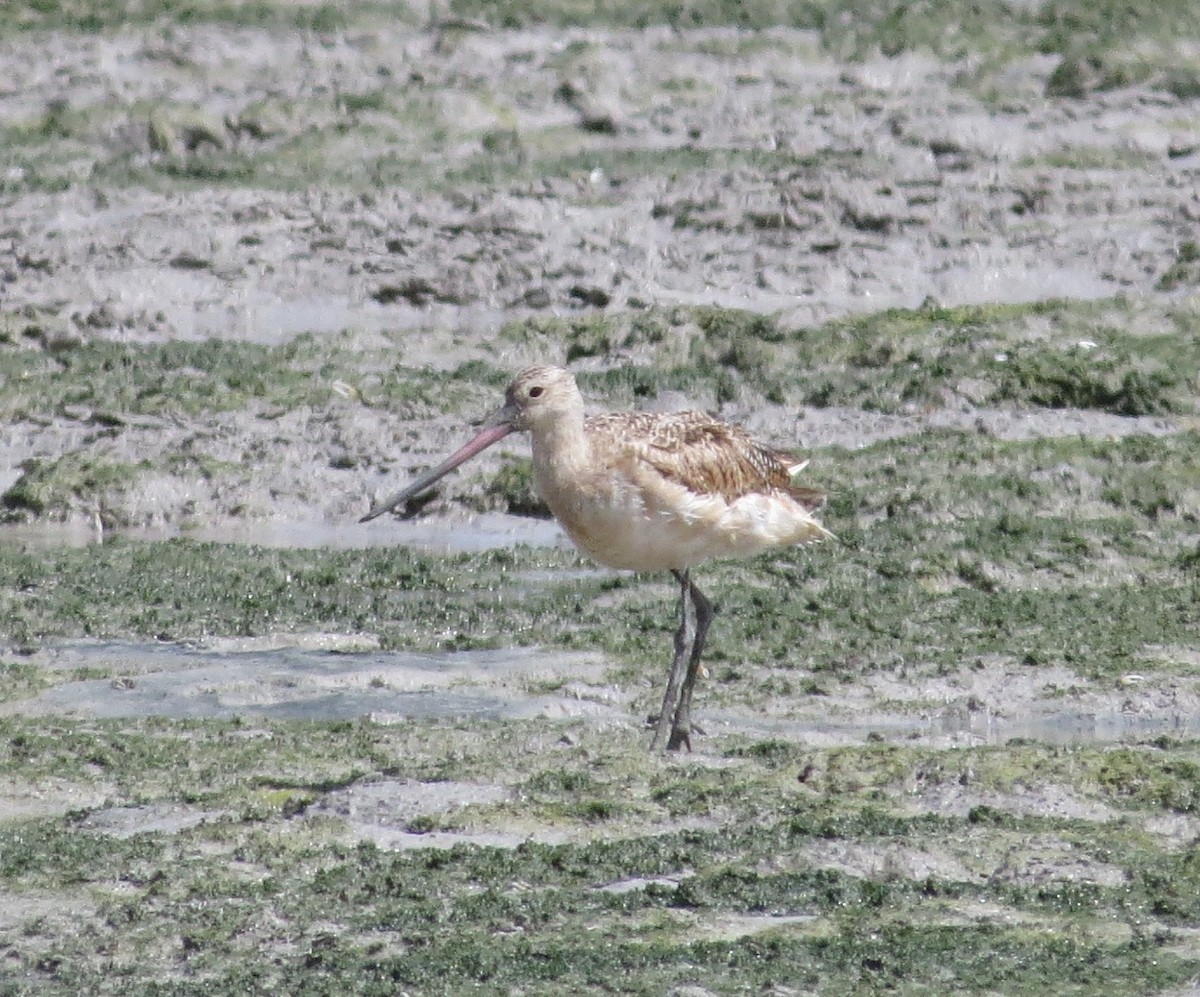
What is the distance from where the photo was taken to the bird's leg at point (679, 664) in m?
7.00

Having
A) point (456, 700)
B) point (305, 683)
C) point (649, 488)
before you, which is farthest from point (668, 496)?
point (305, 683)

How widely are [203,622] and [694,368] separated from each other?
11.9ft

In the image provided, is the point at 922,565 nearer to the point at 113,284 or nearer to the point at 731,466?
the point at 731,466

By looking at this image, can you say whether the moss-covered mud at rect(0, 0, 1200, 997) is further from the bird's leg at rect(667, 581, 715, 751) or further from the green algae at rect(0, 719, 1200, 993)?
the bird's leg at rect(667, 581, 715, 751)

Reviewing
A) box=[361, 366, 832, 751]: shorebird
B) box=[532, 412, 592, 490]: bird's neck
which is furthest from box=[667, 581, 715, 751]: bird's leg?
box=[532, 412, 592, 490]: bird's neck

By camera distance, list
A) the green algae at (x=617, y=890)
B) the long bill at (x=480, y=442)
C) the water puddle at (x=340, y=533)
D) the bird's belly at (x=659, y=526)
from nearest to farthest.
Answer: the green algae at (x=617, y=890)
the bird's belly at (x=659, y=526)
the long bill at (x=480, y=442)
the water puddle at (x=340, y=533)

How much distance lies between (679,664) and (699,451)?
705 millimetres

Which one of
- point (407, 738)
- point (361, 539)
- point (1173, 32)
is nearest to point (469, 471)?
point (361, 539)

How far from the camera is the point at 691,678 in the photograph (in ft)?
23.6

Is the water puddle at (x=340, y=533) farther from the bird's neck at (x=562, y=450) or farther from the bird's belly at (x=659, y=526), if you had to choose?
the bird's neck at (x=562, y=450)

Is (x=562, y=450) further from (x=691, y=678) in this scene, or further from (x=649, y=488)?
(x=691, y=678)

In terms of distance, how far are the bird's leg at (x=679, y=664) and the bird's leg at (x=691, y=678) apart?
0.01 meters

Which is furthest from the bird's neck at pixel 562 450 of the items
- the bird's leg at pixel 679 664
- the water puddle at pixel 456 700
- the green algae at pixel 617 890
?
the green algae at pixel 617 890

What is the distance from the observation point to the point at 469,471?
1012cm
